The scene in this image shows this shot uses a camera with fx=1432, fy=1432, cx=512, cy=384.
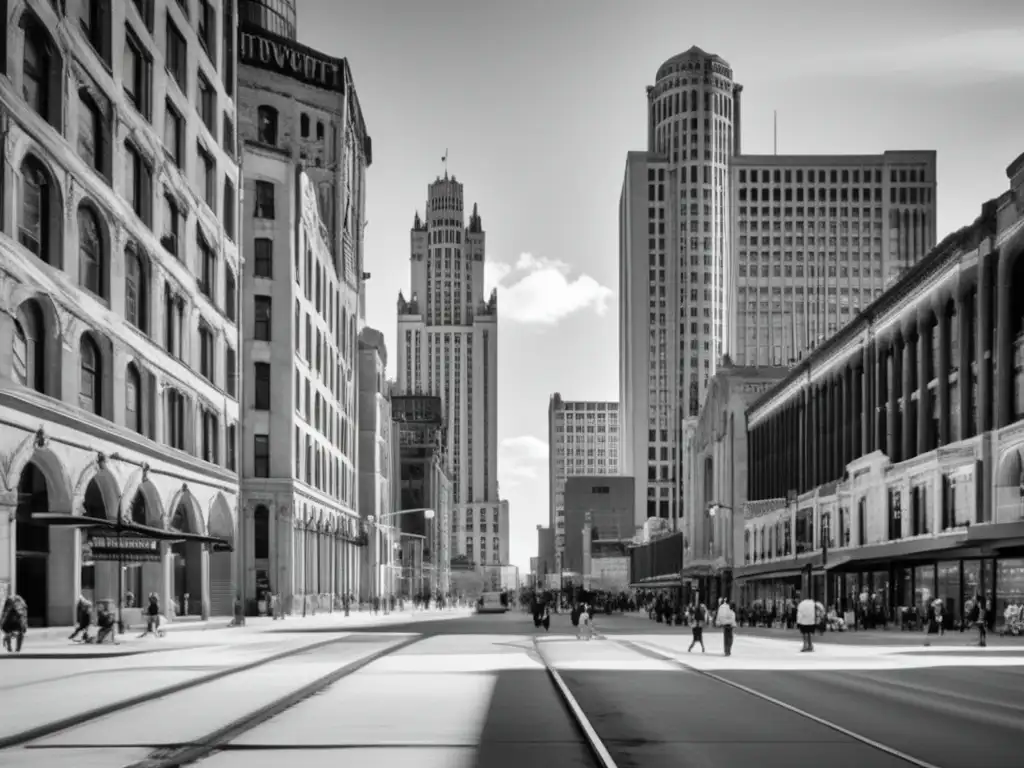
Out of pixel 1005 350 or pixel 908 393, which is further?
pixel 908 393

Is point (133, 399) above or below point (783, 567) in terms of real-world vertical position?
above

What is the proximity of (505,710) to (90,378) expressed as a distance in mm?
28582

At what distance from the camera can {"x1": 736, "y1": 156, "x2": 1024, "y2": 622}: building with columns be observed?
55.2 meters

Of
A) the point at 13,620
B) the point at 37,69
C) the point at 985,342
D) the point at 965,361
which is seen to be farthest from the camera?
the point at 965,361

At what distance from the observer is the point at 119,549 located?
4247 cm

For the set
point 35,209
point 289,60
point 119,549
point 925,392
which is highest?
point 289,60

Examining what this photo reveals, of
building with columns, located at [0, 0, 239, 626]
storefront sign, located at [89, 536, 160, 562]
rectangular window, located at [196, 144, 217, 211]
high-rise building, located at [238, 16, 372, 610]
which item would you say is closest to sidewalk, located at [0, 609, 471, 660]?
building with columns, located at [0, 0, 239, 626]

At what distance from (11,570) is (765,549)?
261 ft

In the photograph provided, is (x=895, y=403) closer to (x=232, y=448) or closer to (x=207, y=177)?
(x=232, y=448)

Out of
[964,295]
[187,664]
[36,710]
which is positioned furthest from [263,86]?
[36,710]

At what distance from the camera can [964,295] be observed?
6050 centimetres

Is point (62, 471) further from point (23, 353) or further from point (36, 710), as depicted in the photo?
point (36, 710)

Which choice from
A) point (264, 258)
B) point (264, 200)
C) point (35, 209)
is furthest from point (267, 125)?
point (35, 209)

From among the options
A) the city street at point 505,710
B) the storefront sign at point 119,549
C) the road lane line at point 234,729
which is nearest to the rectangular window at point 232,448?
the storefront sign at point 119,549
